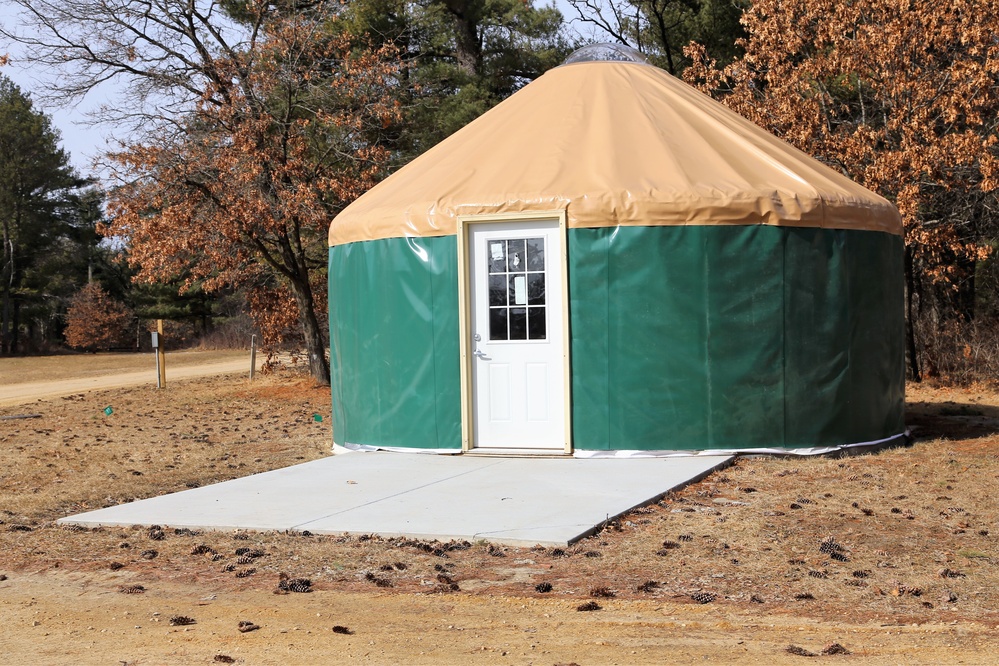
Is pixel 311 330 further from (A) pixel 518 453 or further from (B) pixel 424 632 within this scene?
(B) pixel 424 632

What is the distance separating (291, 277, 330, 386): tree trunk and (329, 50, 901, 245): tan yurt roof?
6374 mm

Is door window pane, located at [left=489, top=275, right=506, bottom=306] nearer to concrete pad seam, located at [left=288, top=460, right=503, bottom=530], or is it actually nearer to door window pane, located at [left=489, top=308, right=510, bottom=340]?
door window pane, located at [left=489, top=308, right=510, bottom=340]

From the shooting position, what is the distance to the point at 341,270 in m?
8.98

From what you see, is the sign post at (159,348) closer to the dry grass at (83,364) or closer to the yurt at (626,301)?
the dry grass at (83,364)

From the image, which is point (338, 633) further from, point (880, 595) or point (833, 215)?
point (833, 215)

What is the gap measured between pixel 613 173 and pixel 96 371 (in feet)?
57.2

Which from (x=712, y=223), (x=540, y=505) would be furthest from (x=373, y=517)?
(x=712, y=223)

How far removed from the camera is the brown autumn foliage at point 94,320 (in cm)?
3281

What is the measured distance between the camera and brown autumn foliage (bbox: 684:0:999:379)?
40.9 feet

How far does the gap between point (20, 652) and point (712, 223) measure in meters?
5.30

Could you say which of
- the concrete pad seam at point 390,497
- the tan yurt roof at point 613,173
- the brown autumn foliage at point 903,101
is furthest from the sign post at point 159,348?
the concrete pad seam at point 390,497

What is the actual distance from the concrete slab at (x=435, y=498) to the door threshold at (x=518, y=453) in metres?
0.11

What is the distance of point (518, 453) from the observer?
7941 mm

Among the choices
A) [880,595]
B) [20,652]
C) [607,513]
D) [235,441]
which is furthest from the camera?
[235,441]
